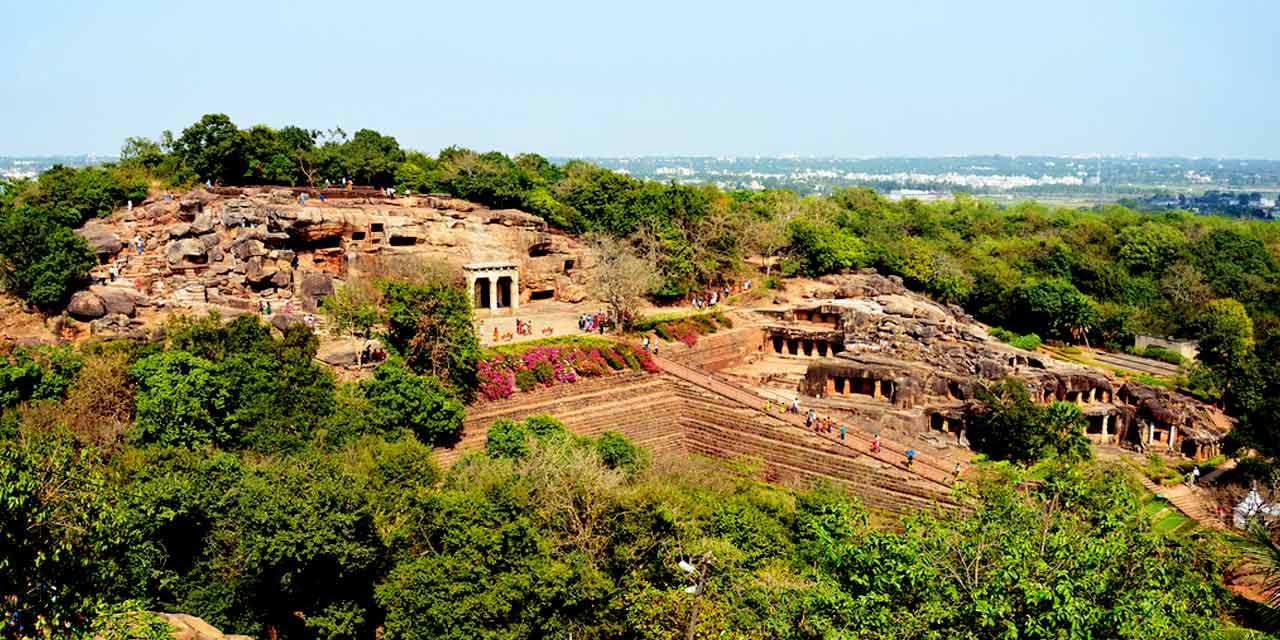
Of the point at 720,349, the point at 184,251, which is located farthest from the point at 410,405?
the point at 720,349

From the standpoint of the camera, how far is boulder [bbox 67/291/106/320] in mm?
30719

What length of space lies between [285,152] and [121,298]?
13199mm

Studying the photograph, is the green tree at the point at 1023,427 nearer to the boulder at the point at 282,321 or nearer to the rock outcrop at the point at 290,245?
the rock outcrop at the point at 290,245

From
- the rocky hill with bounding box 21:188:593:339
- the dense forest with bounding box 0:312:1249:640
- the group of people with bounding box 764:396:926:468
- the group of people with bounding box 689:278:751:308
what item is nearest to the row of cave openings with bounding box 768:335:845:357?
the group of people with bounding box 689:278:751:308

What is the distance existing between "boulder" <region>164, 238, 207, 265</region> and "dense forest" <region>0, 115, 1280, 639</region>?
10.3 ft

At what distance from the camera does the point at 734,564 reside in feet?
62.6

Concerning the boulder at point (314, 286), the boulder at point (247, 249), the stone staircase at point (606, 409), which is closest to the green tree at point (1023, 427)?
the stone staircase at point (606, 409)

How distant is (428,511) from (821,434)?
13400 millimetres

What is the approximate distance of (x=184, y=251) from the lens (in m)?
35.2

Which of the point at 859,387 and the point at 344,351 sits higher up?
the point at 344,351

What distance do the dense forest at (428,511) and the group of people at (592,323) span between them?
5.26m

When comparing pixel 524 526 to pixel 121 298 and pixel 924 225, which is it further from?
pixel 924 225

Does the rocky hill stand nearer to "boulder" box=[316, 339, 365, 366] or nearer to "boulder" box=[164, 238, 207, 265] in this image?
"boulder" box=[164, 238, 207, 265]

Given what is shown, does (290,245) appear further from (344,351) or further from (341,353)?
(341,353)
